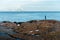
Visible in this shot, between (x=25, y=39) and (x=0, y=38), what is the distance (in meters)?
4.42

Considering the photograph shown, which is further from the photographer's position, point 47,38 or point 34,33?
point 34,33

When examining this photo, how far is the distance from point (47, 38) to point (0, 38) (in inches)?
328

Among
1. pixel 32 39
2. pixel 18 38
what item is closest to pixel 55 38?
pixel 32 39

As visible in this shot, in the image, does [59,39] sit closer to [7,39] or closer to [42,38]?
[42,38]

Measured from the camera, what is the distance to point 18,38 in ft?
138

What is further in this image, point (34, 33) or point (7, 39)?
point (34, 33)

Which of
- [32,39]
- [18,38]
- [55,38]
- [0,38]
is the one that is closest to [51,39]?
[55,38]

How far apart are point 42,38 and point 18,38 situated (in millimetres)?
4381

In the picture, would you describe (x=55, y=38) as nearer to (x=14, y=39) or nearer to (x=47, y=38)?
(x=47, y=38)

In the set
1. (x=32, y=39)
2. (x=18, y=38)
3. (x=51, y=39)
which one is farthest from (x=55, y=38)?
(x=18, y=38)

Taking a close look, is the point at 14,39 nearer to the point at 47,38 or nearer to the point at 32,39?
the point at 32,39

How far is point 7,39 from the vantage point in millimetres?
39938

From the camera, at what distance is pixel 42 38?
137ft

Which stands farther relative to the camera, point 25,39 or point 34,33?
point 34,33
